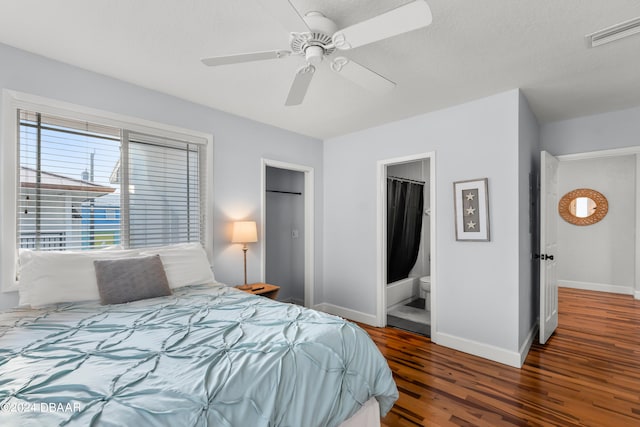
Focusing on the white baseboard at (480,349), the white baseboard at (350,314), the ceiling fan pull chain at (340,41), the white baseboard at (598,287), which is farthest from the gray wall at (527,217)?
the white baseboard at (598,287)

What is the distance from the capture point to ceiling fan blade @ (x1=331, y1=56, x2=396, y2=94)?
5.76 ft

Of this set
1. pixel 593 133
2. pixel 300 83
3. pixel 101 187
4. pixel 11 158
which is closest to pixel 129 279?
pixel 101 187

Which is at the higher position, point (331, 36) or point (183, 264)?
point (331, 36)

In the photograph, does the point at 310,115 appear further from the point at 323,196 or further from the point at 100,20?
the point at 100,20

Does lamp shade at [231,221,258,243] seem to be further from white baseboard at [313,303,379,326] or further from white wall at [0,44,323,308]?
white baseboard at [313,303,379,326]

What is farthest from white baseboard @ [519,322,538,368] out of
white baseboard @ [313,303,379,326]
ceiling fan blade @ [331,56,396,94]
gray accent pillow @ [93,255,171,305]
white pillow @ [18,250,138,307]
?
white pillow @ [18,250,138,307]

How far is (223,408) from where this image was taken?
1088mm

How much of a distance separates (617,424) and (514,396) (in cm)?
57

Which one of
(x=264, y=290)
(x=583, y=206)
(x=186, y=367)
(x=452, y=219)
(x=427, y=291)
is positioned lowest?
(x=427, y=291)

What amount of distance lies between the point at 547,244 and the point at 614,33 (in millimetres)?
2086

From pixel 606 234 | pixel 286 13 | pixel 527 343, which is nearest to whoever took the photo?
pixel 286 13

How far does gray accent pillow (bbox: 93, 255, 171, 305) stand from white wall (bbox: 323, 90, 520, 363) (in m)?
2.44

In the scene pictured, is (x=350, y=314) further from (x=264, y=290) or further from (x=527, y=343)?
(x=527, y=343)

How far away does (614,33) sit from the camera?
6.23 feet
